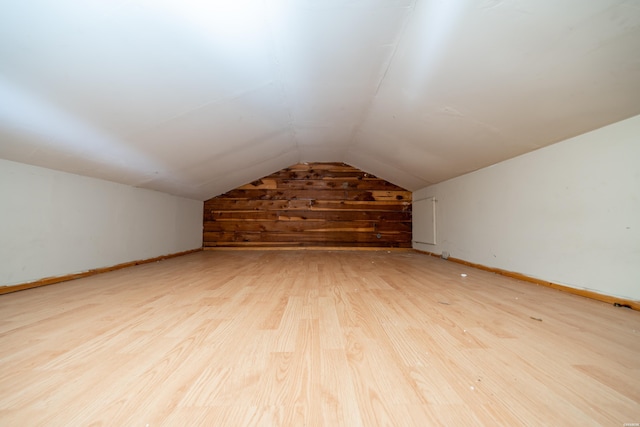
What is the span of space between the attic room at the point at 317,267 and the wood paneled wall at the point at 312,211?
2019 millimetres

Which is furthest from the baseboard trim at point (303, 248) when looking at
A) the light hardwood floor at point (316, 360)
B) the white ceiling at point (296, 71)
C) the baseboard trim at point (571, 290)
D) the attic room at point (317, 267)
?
the light hardwood floor at point (316, 360)

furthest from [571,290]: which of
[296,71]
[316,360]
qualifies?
[296,71]

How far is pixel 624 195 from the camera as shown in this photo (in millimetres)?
1666

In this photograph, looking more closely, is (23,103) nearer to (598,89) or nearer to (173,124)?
(173,124)

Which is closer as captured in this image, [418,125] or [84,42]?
[84,42]

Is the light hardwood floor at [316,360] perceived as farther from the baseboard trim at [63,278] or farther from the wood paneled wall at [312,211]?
the wood paneled wall at [312,211]

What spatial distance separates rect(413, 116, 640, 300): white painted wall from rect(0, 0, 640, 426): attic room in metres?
0.01

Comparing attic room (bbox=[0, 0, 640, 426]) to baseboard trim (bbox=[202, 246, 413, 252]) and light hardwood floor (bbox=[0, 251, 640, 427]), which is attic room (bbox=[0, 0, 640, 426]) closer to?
light hardwood floor (bbox=[0, 251, 640, 427])

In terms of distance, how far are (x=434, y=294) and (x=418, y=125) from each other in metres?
1.63

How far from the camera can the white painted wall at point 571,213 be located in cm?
165

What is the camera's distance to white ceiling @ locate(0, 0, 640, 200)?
1241 mm

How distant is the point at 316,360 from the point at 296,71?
6.40 ft

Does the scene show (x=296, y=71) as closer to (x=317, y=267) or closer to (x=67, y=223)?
(x=317, y=267)

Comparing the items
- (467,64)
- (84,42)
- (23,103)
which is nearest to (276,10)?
(84,42)
